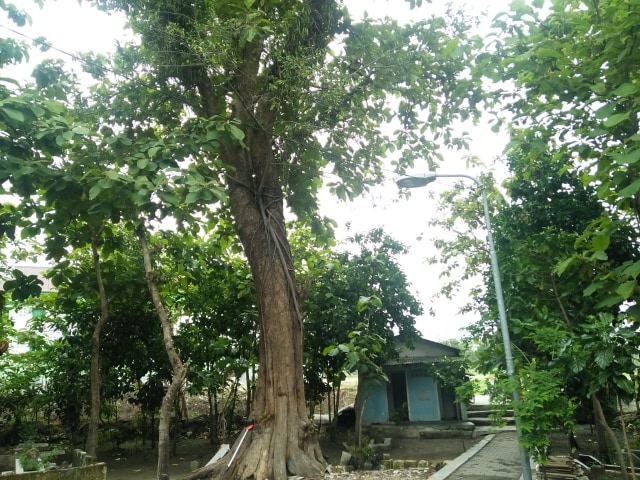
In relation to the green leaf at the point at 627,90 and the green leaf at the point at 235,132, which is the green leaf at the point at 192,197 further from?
the green leaf at the point at 627,90

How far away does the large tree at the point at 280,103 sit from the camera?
684 centimetres

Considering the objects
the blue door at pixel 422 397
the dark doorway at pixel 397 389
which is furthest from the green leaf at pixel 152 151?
the dark doorway at pixel 397 389

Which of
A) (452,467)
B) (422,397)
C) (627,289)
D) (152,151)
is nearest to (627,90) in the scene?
(627,289)

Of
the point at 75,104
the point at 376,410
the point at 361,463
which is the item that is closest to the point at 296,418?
the point at 361,463

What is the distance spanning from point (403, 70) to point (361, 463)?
6.55m

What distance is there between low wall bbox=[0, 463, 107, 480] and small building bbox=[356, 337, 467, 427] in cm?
956

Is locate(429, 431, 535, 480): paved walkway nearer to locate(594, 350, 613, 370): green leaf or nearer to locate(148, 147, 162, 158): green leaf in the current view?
locate(594, 350, 613, 370): green leaf

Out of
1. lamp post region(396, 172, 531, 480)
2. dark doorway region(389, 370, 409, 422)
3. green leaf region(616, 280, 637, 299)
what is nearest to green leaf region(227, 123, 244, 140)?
lamp post region(396, 172, 531, 480)

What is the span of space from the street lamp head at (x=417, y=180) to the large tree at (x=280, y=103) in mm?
1410

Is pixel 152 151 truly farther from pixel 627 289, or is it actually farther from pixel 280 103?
pixel 627 289

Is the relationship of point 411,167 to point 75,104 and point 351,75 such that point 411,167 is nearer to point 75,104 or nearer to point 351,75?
point 351,75

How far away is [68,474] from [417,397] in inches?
441

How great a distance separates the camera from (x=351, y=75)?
24.7ft

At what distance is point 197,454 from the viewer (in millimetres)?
11664
